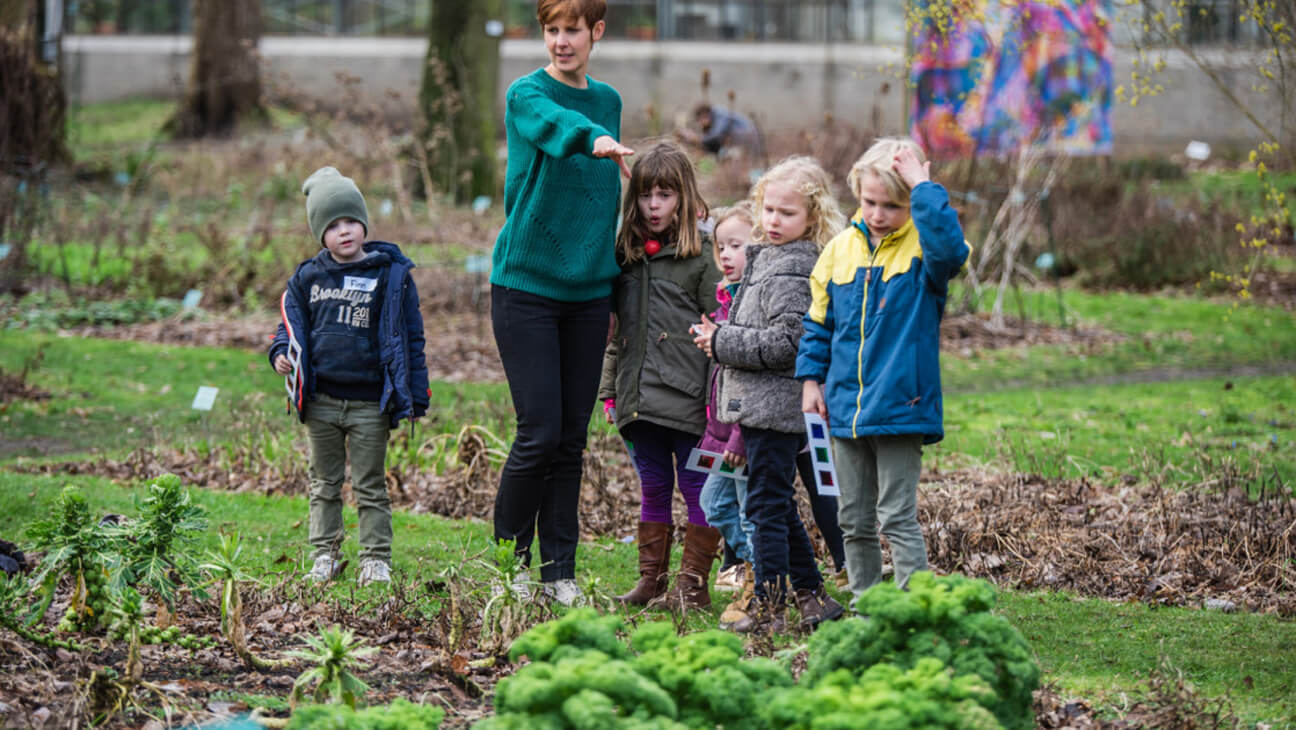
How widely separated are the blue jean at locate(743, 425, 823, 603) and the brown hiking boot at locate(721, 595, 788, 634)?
55 millimetres

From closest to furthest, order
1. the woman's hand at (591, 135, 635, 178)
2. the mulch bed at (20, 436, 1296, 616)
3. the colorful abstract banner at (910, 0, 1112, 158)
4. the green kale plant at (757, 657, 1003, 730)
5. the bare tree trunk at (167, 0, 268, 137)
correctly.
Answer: the green kale plant at (757, 657, 1003, 730)
the woman's hand at (591, 135, 635, 178)
the mulch bed at (20, 436, 1296, 616)
the colorful abstract banner at (910, 0, 1112, 158)
the bare tree trunk at (167, 0, 268, 137)

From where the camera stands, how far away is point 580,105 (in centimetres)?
480

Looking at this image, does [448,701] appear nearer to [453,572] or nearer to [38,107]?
[453,572]

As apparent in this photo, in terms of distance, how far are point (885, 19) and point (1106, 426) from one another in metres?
26.5

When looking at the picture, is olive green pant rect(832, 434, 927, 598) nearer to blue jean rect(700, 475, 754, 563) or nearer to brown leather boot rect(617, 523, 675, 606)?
blue jean rect(700, 475, 754, 563)

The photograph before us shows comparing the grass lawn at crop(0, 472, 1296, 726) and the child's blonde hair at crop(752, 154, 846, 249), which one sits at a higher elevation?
the child's blonde hair at crop(752, 154, 846, 249)

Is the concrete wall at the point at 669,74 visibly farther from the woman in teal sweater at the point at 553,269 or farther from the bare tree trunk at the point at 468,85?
the woman in teal sweater at the point at 553,269

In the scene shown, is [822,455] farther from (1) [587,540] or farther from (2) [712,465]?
(1) [587,540]

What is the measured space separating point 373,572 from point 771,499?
1.61 meters

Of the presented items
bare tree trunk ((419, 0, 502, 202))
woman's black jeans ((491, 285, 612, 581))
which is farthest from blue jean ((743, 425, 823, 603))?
bare tree trunk ((419, 0, 502, 202))

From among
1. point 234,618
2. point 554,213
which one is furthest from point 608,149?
point 234,618

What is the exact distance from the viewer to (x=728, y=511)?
5.36m

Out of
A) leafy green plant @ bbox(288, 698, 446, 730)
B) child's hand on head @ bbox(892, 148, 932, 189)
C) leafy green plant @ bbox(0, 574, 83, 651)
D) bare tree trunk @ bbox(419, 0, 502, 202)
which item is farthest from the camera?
bare tree trunk @ bbox(419, 0, 502, 202)

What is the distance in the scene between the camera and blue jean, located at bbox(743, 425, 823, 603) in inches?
184
